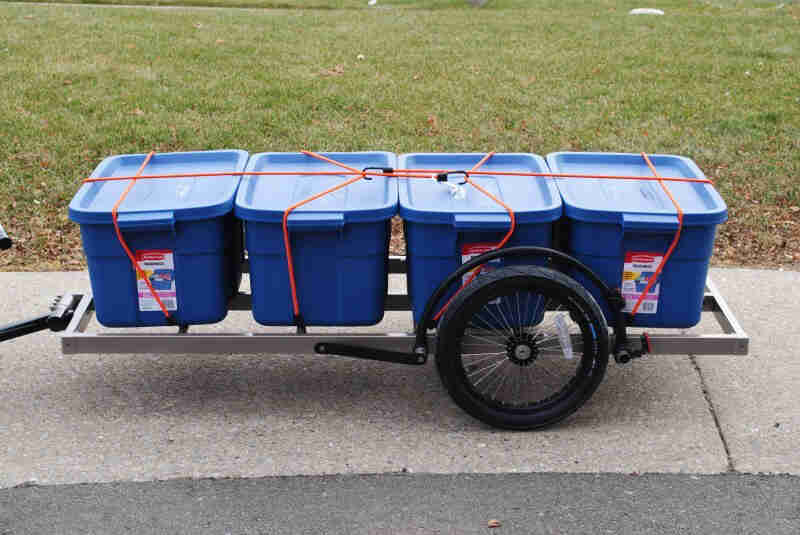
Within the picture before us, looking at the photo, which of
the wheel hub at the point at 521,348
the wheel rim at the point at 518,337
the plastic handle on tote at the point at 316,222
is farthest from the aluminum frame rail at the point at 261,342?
the plastic handle on tote at the point at 316,222

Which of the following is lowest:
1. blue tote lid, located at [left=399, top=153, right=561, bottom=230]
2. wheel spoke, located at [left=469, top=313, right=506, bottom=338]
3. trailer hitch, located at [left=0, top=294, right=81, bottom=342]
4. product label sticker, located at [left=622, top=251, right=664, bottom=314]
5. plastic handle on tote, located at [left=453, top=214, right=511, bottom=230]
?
trailer hitch, located at [left=0, top=294, right=81, bottom=342]

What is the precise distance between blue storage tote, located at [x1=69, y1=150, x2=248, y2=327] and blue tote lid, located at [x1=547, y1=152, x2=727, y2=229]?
1500 mm

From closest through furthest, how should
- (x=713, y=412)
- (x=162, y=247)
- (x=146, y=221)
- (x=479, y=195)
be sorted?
(x=146, y=221) < (x=162, y=247) < (x=479, y=195) < (x=713, y=412)

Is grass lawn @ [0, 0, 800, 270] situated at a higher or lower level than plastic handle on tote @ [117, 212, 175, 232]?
lower

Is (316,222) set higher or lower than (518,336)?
higher

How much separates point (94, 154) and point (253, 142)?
1267 millimetres

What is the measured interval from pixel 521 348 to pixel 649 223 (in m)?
0.74

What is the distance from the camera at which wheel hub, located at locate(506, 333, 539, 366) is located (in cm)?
406

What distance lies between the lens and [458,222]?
395 centimetres

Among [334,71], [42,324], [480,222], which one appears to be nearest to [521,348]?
[480,222]

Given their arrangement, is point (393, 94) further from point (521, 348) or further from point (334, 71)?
point (521, 348)

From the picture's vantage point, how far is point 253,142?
796 centimetres

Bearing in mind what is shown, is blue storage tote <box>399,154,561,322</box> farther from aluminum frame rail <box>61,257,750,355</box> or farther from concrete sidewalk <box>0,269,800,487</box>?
concrete sidewalk <box>0,269,800,487</box>

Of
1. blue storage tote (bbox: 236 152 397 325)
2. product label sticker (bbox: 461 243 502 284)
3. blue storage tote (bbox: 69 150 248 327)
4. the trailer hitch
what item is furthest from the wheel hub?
the trailer hitch
